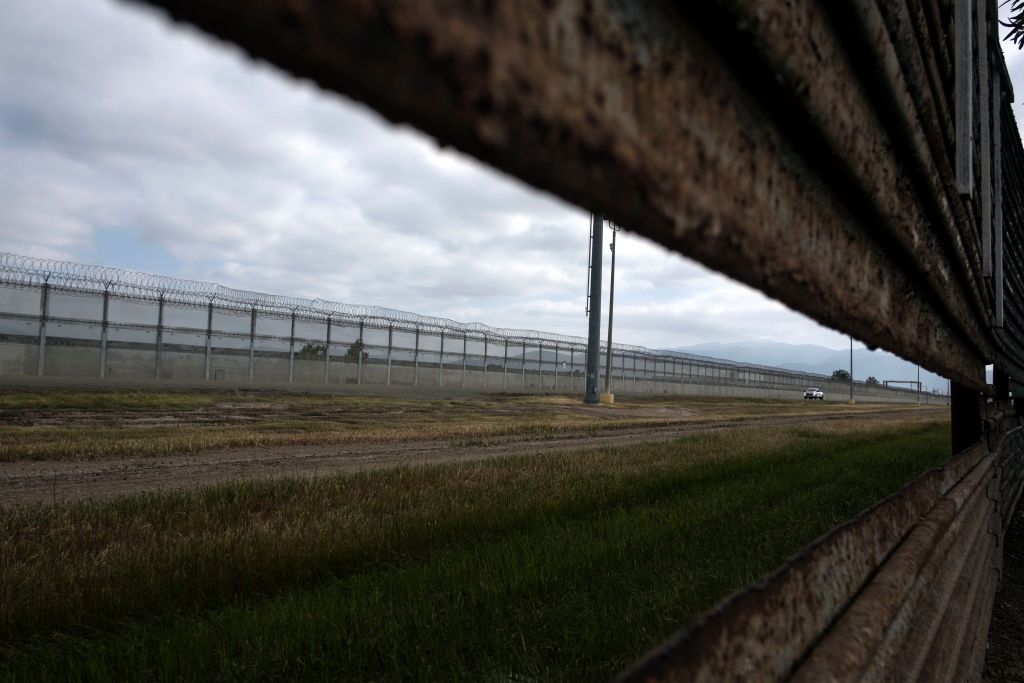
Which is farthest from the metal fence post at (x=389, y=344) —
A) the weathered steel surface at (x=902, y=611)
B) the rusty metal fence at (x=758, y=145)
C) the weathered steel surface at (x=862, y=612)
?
the rusty metal fence at (x=758, y=145)

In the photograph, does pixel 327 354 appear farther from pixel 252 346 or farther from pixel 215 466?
pixel 215 466

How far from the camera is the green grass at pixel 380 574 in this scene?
292cm

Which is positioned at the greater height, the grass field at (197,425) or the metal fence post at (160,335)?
the metal fence post at (160,335)

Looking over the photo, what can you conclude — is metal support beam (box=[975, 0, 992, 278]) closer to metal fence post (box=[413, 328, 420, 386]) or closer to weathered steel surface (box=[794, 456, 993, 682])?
weathered steel surface (box=[794, 456, 993, 682])

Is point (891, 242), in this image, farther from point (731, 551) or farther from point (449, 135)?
point (731, 551)

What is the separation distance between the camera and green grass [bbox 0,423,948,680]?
292cm

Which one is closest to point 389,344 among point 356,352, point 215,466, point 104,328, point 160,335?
point 356,352

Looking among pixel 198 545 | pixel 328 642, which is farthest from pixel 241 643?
pixel 198 545

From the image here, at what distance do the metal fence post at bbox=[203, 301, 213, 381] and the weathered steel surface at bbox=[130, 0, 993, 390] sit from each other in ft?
108

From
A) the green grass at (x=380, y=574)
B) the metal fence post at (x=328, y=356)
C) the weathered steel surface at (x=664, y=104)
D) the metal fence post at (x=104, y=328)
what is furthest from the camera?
the metal fence post at (x=328, y=356)

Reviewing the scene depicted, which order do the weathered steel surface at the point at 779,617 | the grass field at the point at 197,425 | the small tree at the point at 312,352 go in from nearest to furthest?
the weathered steel surface at the point at 779,617 < the grass field at the point at 197,425 < the small tree at the point at 312,352

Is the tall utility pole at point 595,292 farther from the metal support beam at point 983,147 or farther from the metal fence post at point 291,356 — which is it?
Result: the metal support beam at point 983,147

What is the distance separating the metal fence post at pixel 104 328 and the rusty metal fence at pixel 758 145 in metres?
30.9

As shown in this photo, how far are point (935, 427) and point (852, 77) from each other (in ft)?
75.0
